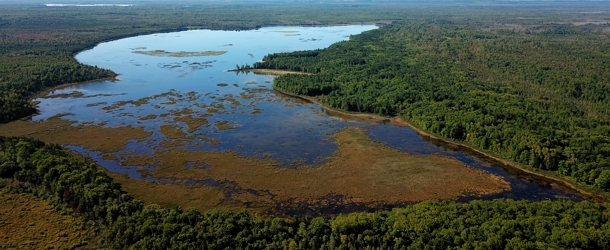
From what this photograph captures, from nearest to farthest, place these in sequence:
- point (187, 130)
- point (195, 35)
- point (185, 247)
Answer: point (185, 247) → point (187, 130) → point (195, 35)

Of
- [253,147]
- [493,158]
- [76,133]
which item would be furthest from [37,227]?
[493,158]

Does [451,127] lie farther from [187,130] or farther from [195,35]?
[195,35]

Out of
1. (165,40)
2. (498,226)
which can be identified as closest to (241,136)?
(498,226)

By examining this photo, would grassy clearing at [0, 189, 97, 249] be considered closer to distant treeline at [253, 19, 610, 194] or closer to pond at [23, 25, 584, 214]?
pond at [23, 25, 584, 214]

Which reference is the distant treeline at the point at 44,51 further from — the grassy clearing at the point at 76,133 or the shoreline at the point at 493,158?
the shoreline at the point at 493,158

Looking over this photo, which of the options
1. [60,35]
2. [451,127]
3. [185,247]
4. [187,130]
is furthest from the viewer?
[60,35]

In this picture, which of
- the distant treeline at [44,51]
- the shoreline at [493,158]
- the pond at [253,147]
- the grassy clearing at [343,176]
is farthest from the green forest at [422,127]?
the grassy clearing at [343,176]

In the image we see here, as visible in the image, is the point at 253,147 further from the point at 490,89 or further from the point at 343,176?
the point at 490,89

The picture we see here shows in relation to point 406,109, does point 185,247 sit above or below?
below

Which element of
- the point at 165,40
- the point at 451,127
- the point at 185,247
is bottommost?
the point at 185,247
